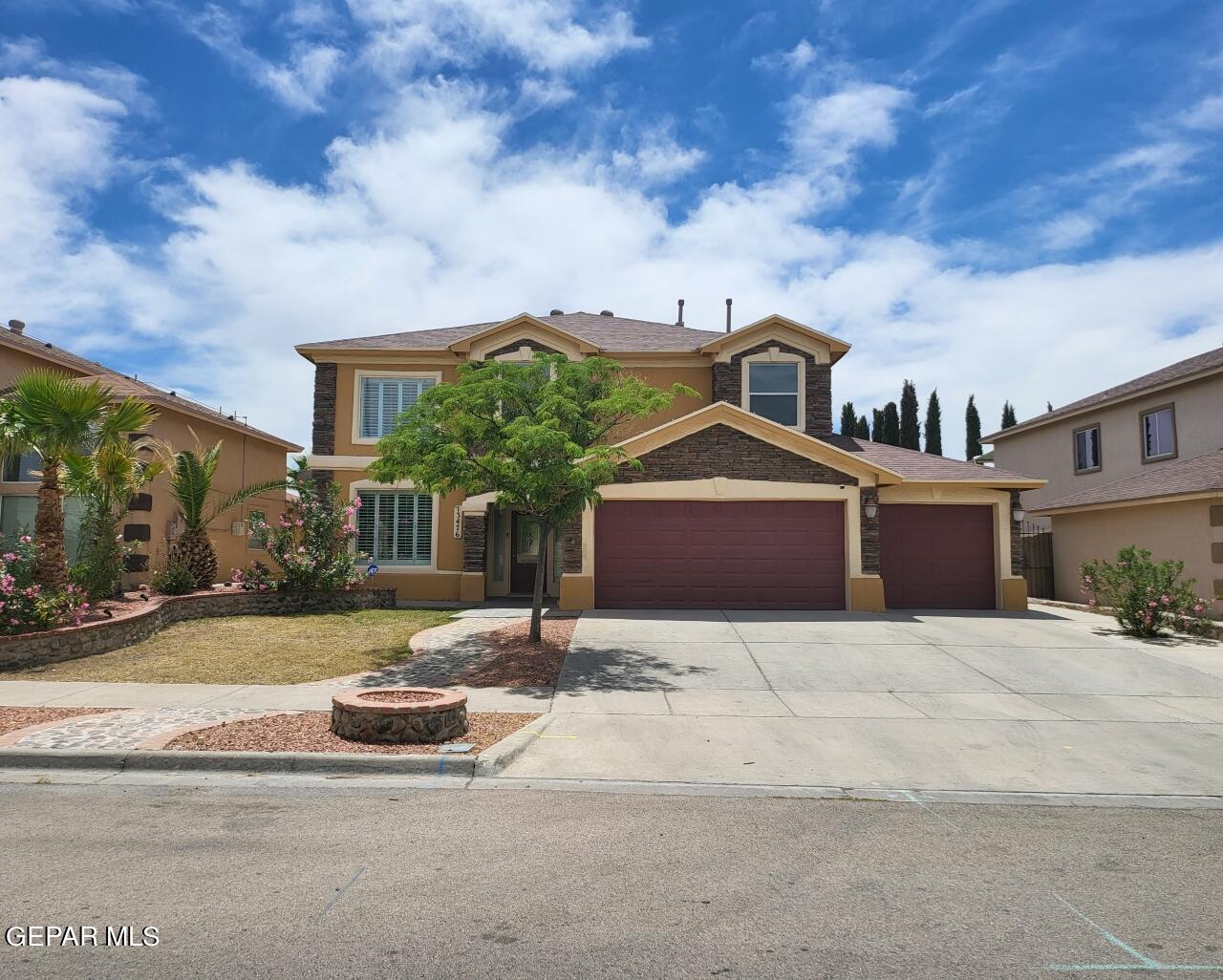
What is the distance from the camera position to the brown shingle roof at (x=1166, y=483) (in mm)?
16859

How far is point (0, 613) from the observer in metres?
11.1

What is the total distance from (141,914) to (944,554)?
1753cm

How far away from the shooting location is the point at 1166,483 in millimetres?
18094

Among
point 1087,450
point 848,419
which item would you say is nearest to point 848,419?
point 848,419

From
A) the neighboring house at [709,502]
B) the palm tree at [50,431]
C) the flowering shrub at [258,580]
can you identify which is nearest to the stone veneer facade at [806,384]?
the neighboring house at [709,502]

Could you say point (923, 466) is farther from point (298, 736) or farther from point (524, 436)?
point (298, 736)

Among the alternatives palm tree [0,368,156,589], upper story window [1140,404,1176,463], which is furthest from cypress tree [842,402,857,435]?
palm tree [0,368,156,589]

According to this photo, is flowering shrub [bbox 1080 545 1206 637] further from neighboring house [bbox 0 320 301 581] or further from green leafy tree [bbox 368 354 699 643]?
neighboring house [bbox 0 320 301 581]

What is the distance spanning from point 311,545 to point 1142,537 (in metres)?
18.4

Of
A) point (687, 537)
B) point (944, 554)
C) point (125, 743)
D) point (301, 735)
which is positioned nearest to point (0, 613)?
point (125, 743)

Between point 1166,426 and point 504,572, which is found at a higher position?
point 1166,426

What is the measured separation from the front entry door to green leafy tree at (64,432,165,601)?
877cm

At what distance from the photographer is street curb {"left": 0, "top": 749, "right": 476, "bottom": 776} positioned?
22.1 ft

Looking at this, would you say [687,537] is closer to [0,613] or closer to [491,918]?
[0,613]
